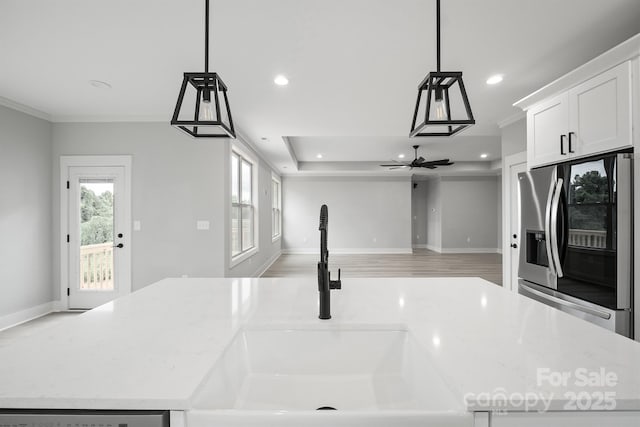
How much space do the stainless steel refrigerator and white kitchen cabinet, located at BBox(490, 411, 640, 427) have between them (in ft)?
5.19

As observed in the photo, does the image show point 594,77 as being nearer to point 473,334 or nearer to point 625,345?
point 625,345

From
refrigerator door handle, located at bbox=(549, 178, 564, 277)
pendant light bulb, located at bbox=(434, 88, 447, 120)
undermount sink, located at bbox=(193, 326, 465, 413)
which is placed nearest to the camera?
undermount sink, located at bbox=(193, 326, 465, 413)

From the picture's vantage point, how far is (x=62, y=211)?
13.3 feet

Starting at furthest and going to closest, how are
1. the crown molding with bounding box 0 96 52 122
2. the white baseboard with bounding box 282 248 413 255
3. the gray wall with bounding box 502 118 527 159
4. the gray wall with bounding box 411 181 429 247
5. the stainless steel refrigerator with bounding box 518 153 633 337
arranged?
1. the gray wall with bounding box 411 181 429 247
2. the white baseboard with bounding box 282 248 413 255
3. the gray wall with bounding box 502 118 527 159
4. the crown molding with bounding box 0 96 52 122
5. the stainless steel refrigerator with bounding box 518 153 633 337

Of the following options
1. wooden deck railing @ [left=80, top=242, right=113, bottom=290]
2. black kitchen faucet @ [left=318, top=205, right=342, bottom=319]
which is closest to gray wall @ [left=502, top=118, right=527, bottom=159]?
black kitchen faucet @ [left=318, top=205, right=342, bottom=319]

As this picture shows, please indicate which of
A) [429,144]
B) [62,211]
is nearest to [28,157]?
[62,211]

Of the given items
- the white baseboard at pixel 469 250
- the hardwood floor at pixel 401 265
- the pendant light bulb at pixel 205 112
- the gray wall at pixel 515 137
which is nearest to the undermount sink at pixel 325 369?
the pendant light bulb at pixel 205 112

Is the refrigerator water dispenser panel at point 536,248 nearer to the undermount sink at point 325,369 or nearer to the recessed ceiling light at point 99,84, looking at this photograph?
the undermount sink at point 325,369

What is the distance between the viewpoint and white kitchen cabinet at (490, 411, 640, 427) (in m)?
0.65

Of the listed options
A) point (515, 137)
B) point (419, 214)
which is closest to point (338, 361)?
point (515, 137)

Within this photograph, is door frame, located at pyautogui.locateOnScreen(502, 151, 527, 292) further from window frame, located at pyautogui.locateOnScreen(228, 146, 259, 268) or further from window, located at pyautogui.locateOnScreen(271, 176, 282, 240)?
window, located at pyautogui.locateOnScreen(271, 176, 282, 240)

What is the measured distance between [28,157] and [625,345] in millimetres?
5380

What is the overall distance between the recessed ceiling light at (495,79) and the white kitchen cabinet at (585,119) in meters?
Answer: 0.47

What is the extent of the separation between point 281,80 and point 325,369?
A: 264 cm
